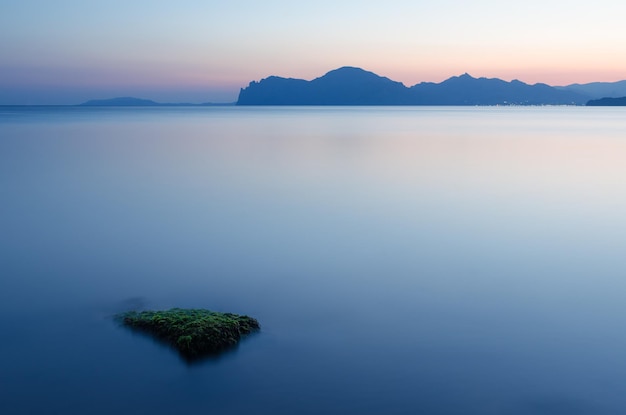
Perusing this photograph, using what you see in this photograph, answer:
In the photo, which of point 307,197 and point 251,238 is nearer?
point 251,238

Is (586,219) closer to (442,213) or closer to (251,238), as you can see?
(442,213)

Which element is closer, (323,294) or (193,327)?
(193,327)

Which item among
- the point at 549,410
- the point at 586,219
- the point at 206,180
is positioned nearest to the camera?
the point at 549,410

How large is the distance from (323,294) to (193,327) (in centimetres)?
369

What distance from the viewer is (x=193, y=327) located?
33.1ft

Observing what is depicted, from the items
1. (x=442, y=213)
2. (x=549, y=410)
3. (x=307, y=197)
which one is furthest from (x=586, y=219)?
(x=549, y=410)

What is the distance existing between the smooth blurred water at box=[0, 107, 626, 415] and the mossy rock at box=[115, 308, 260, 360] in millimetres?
279

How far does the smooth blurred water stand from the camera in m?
8.57

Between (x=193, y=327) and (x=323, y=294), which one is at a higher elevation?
(x=193, y=327)

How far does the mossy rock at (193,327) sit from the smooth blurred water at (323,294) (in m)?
0.28

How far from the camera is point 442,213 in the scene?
23000mm

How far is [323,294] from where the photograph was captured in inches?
509

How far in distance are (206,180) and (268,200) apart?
26.3 feet

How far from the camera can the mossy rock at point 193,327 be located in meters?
9.70
